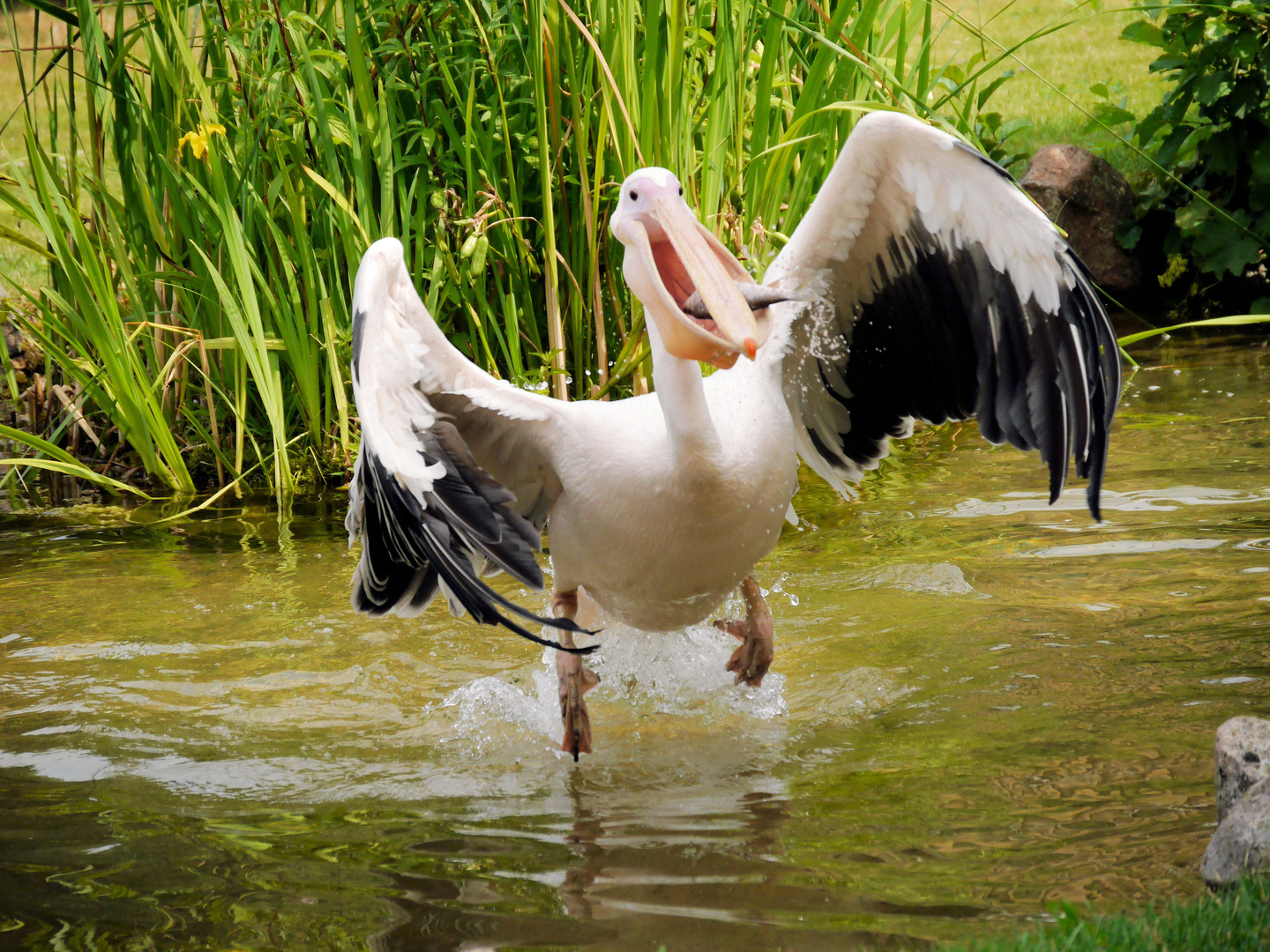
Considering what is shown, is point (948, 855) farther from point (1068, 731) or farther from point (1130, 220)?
point (1130, 220)

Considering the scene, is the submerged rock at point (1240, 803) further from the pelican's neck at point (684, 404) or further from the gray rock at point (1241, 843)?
the pelican's neck at point (684, 404)

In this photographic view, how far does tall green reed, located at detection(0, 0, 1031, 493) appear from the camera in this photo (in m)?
4.35

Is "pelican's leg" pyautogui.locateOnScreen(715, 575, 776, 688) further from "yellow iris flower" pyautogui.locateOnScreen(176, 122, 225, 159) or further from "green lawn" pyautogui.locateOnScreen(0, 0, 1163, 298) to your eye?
"green lawn" pyautogui.locateOnScreen(0, 0, 1163, 298)

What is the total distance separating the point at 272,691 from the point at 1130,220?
20.1ft

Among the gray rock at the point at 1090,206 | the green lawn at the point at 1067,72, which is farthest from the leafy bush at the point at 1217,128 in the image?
the green lawn at the point at 1067,72

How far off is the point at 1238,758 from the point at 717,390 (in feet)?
4.85

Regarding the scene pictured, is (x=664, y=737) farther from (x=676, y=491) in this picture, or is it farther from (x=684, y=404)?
(x=684, y=404)

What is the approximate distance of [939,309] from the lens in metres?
3.31

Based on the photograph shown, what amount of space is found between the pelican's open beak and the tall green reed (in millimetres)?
1489

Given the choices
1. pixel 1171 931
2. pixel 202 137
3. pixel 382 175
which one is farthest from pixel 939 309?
pixel 202 137

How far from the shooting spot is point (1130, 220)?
297 inches

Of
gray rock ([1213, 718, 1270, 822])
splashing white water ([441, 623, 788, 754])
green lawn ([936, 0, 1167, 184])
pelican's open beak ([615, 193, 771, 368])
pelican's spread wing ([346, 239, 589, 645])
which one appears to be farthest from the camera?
green lawn ([936, 0, 1167, 184])

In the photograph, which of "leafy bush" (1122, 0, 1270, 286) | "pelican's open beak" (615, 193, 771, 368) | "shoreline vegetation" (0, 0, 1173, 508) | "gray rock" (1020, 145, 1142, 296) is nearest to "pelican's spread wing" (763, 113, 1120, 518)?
"pelican's open beak" (615, 193, 771, 368)

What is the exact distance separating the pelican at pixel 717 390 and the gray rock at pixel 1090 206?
4541 mm
